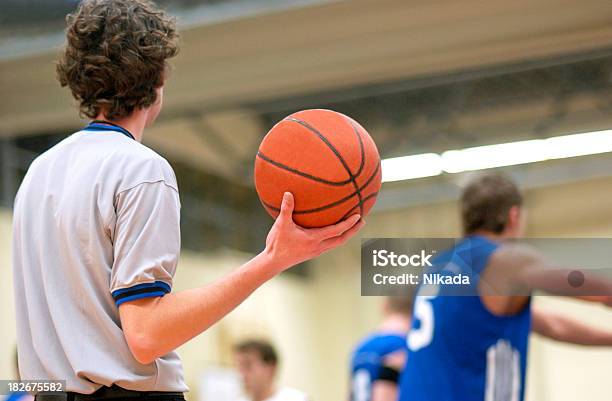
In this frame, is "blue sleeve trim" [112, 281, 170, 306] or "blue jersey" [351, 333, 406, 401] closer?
"blue sleeve trim" [112, 281, 170, 306]

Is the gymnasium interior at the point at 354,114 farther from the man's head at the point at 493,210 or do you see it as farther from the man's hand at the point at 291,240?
the man's hand at the point at 291,240

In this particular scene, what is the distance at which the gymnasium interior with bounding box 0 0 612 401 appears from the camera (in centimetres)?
570

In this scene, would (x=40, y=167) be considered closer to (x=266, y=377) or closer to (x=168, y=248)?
(x=168, y=248)

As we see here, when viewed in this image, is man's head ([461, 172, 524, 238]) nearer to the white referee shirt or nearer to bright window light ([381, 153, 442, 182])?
the white referee shirt

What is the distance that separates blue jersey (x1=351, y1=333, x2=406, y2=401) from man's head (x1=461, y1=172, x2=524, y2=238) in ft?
3.35

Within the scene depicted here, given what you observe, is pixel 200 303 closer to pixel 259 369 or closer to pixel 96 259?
pixel 96 259

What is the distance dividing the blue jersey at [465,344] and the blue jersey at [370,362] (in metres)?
0.87

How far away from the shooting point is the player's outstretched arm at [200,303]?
61.3 inches

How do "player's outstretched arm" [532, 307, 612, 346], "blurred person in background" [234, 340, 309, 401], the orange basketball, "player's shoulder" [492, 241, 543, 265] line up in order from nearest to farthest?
the orange basketball
"player's outstretched arm" [532, 307, 612, 346]
"player's shoulder" [492, 241, 543, 265]
"blurred person in background" [234, 340, 309, 401]

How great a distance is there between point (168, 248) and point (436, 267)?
160 cm

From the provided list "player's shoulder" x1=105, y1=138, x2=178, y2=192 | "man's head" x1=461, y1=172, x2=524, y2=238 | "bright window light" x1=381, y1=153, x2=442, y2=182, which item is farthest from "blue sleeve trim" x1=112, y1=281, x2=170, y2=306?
"bright window light" x1=381, y1=153, x2=442, y2=182

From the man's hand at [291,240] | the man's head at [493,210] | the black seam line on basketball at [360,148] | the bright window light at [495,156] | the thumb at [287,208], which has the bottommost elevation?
the man's hand at [291,240]

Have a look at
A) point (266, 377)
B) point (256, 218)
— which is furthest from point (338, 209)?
point (256, 218)

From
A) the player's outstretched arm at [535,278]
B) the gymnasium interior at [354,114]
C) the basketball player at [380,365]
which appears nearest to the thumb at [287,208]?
the player's outstretched arm at [535,278]
